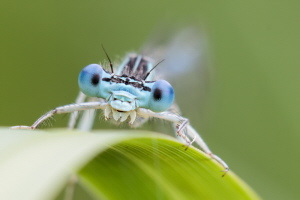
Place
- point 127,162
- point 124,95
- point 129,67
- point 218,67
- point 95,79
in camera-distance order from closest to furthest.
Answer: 1. point 127,162
2. point 124,95
3. point 95,79
4. point 129,67
5. point 218,67

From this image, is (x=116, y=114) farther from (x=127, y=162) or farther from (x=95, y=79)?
(x=127, y=162)

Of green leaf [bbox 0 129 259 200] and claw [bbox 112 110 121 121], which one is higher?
green leaf [bbox 0 129 259 200]

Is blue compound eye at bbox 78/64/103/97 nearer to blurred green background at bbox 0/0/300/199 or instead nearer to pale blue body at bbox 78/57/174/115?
pale blue body at bbox 78/57/174/115

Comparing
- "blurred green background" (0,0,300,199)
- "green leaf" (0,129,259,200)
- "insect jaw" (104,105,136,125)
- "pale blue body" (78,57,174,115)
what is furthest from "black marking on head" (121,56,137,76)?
"blurred green background" (0,0,300,199)

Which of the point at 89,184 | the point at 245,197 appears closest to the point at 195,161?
the point at 245,197

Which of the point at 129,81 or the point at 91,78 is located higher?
the point at 129,81

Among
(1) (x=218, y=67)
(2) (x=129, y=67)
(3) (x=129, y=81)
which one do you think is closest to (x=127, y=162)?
(3) (x=129, y=81)
